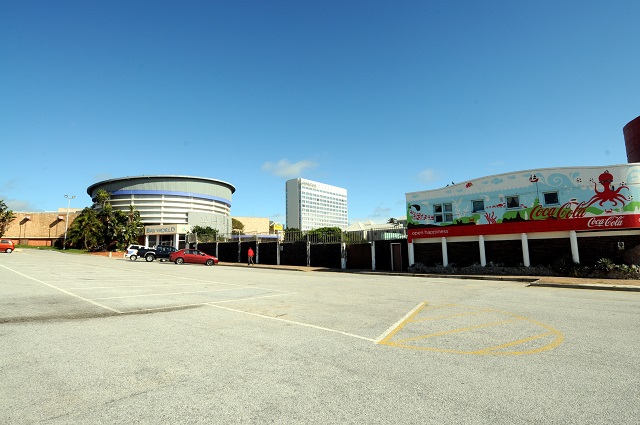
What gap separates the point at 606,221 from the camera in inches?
782

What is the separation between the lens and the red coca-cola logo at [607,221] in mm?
19500

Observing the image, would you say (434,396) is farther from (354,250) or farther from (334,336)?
(354,250)

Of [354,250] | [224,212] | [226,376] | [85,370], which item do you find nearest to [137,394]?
[226,376]

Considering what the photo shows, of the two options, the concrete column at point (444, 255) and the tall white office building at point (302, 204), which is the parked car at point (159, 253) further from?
the tall white office building at point (302, 204)

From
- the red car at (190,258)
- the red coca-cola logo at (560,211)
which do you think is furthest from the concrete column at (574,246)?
the red car at (190,258)

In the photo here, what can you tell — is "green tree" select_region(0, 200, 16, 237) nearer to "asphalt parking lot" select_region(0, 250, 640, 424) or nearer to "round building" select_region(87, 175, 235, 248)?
"round building" select_region(87, 175, 235, 248)

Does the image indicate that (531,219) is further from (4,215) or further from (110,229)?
(4,215)

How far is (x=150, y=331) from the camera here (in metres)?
6.91

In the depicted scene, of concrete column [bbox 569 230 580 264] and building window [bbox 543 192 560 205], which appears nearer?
concrete column [bbox 569 230 580 264]

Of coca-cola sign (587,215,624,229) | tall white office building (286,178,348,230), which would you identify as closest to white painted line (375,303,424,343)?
coca-cola sign (587,215,624,229)

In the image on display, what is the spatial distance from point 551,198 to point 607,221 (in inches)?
120

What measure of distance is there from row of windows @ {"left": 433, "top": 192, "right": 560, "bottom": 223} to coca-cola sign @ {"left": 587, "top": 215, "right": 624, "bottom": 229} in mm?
2035

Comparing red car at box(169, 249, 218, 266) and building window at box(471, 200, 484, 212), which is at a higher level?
building window at box(471, 200, 484, 212)

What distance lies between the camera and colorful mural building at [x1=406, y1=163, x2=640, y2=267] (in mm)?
19688
